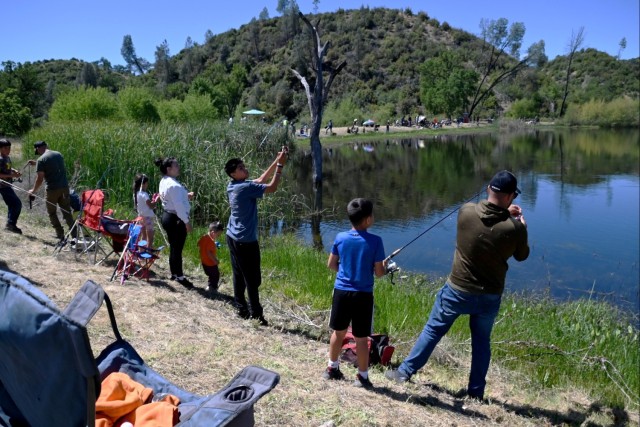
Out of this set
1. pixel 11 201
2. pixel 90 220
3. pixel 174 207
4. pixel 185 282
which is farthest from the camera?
pixel 11 201

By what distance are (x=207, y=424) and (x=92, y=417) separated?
0.56 m

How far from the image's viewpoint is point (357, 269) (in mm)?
4133

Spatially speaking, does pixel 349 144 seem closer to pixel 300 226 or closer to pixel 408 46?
pixel 300 226

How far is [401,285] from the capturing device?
9258mm

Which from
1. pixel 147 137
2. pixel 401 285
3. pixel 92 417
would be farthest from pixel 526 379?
pixel 147 137

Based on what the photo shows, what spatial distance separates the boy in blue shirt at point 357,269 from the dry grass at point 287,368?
1.80 ft

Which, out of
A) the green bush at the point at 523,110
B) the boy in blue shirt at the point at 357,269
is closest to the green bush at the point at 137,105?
the boy in blue shirt at the point at 357,269

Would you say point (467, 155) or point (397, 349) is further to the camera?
point (467, 155)

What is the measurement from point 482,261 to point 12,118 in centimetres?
2471

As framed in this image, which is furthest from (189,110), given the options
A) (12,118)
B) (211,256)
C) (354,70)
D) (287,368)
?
(354,70)

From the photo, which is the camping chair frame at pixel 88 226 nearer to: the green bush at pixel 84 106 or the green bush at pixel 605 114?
the green bush at pixel 84 106

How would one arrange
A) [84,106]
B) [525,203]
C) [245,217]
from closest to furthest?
[245,217], [525,203], [84,106]

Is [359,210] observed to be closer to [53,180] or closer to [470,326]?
[470,326]

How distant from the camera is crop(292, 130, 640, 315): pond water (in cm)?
1098
